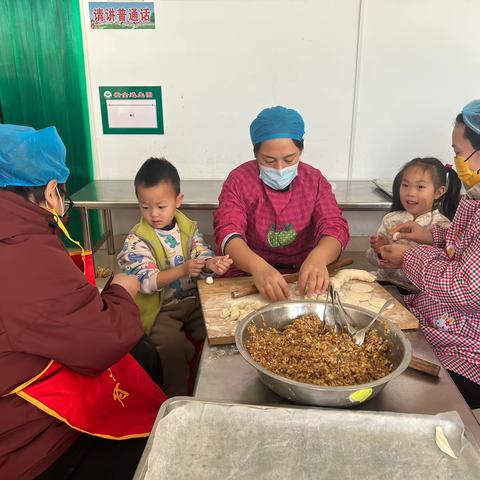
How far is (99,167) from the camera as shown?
11.8 feet

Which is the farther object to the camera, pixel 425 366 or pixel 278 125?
pixel 278 125

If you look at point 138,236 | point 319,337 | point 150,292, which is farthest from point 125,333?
point 138,236

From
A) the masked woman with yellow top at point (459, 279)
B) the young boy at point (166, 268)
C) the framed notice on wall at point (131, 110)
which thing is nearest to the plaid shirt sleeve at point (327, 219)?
the masked woman with yellow top at point (459, 279)

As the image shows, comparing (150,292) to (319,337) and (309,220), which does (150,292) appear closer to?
(309,220)

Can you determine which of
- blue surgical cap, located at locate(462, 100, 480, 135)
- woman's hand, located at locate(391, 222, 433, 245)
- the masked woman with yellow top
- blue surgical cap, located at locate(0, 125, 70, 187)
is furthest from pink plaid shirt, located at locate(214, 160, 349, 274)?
blue surgical cap, located at locate(0, 125, 70, 187)

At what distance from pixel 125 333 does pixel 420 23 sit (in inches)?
123

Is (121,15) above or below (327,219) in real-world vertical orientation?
above

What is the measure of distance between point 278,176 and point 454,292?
2.63 ft

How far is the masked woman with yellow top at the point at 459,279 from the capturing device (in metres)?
1.33

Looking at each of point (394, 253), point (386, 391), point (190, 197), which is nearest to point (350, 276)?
point (394, 253)

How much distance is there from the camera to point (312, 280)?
146cm

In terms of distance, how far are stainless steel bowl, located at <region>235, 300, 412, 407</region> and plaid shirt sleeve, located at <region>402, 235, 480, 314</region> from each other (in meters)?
0.34

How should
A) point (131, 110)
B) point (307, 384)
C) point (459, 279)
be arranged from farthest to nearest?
1. point (131, 110)
2. point (459, 279)
3. point (307, 384)

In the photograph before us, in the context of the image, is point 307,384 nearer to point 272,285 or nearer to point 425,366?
point 425,366
